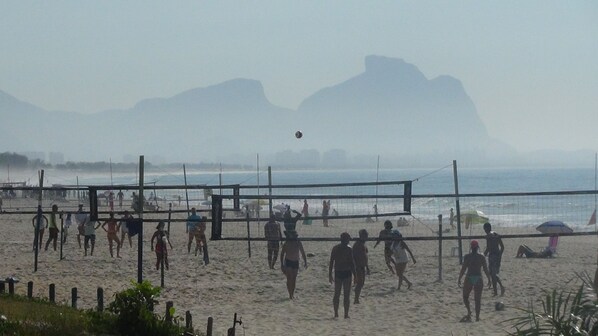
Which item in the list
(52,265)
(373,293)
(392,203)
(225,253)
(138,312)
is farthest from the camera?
(392,203)

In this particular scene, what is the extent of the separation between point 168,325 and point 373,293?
7.20 metres

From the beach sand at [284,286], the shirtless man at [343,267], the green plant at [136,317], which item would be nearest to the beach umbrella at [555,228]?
the beach sand at [284,286]

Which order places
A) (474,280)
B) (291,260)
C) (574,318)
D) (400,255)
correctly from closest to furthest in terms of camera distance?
(574,318) → (474,280) → (291,260) → (400,255)

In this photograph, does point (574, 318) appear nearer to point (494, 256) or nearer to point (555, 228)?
point (494, 256)

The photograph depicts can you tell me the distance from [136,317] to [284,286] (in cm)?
747

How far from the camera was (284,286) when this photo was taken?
726 inches

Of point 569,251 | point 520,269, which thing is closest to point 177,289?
point 520,269

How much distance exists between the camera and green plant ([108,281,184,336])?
1120 cm

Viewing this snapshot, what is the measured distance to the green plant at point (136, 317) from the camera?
11.2 metres

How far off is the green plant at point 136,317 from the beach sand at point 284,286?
2392 mm

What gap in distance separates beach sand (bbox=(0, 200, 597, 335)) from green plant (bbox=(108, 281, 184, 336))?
7.85 feet

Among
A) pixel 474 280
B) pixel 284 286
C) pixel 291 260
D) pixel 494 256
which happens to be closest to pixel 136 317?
pixel 291 260

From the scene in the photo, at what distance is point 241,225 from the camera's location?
32.8 metres

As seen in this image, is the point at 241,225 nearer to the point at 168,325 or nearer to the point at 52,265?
the point at 52,265
